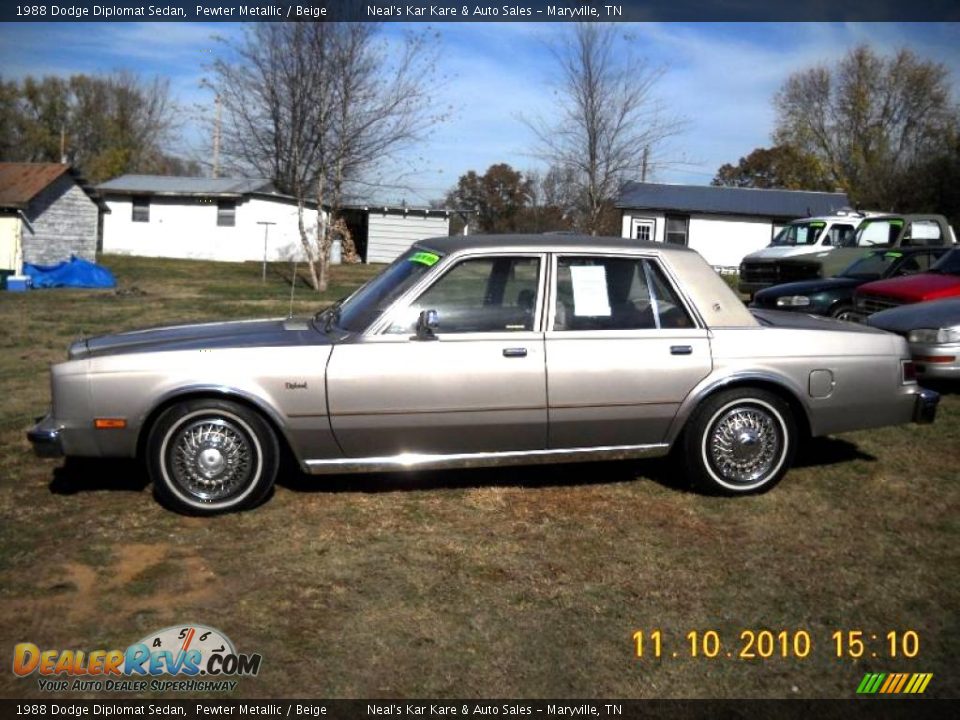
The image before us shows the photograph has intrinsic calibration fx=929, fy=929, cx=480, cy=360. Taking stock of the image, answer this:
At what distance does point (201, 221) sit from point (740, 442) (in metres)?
35.8

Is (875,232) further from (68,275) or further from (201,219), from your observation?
(201,219)

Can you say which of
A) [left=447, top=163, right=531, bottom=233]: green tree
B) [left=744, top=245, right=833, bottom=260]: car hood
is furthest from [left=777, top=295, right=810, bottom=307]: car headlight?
[left=447, top=163, right=531, bottom=233]: green tree

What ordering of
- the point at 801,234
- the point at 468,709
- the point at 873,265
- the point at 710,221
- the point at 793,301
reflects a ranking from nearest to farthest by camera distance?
the point at 468,709
the point at 793,301
the point at 873,265
the point at 801,234
the point at 710,221

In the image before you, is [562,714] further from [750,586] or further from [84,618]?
[84,618]

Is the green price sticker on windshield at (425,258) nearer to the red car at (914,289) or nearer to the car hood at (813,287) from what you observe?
the red car at (914,289)

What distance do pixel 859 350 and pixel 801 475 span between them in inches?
36.7

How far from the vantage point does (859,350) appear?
5715mm

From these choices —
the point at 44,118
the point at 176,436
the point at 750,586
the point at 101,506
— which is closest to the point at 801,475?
the point at 750,586

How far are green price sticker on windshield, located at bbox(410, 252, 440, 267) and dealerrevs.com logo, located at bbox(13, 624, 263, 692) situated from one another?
Answer: 2.50 meters

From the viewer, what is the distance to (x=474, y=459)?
5.24 m

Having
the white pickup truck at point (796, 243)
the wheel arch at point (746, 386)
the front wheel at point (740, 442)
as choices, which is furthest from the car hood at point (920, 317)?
the white pickup truck at point (796, 243)

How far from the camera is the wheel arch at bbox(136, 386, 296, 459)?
492cm

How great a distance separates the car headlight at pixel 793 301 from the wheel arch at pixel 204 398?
27.3ft

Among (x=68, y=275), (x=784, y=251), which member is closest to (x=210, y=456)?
(x=784, y=251)
